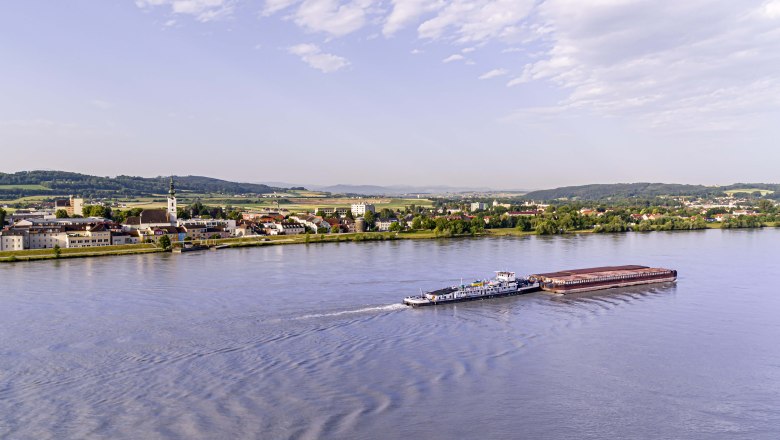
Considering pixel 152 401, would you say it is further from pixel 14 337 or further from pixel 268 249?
pixel 268 249

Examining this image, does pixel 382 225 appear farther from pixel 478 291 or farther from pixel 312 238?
pixel 478 291

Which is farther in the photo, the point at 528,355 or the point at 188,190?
the point at 188,190

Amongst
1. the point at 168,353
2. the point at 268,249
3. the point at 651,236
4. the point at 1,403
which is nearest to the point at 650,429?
the point at 168,353

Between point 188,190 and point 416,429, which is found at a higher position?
point 188,190

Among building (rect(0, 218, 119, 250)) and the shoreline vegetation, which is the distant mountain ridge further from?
building (rect(0, 218, 119, 250))

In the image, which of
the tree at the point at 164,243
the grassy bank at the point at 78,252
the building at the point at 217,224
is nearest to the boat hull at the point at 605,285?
the tree at the point at 164,243

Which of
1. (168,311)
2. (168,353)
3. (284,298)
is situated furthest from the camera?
(284,298)

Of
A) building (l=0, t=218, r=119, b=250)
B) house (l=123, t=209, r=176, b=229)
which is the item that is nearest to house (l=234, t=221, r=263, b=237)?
house (l=123, t=209, r=176, b=229)

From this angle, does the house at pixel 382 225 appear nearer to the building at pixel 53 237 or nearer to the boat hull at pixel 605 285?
the building at pixel 53 237
